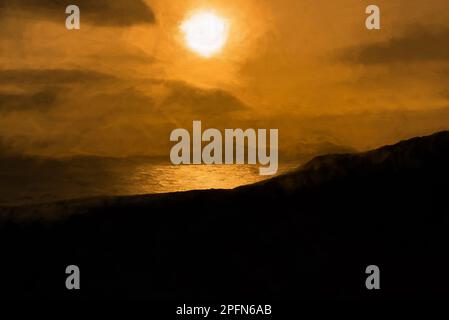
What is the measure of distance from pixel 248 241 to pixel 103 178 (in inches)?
48.3

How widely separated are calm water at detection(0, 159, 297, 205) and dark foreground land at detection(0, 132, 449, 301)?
0.11 metres

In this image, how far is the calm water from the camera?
5.39 meters

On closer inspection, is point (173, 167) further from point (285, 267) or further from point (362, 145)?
point (362, 145)

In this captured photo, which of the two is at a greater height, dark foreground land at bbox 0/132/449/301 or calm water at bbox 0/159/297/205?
calm water at bbox 0/159/297/205

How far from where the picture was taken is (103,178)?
17.9 ft

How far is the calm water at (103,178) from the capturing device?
5.39 meters

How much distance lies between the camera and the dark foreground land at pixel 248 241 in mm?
5125

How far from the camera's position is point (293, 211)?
5273mm

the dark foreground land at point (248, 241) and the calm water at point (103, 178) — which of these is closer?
the dark foreground land at point (248, 241)

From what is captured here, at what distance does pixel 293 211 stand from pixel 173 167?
100cm

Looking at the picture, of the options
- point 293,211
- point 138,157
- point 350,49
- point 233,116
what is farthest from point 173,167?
point 350,49

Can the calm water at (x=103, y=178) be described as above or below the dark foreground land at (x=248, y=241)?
above

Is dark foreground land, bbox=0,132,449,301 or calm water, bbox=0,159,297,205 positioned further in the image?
calm water, bbox=0,159,297,205

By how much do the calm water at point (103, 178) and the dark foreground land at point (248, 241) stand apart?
0.36 feet
